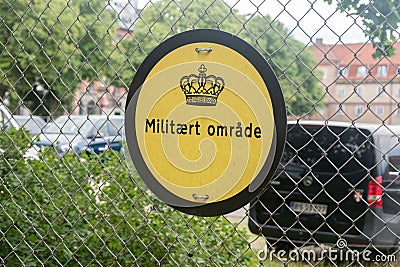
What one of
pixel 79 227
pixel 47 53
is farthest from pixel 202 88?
pixel 47 53

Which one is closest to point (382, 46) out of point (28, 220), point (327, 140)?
point (327, 140)

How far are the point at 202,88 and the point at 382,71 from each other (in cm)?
63

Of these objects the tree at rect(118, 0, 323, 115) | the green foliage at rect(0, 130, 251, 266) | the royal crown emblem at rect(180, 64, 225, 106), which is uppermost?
the tree at rect(118, 0, 323, 115)

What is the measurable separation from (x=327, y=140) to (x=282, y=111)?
138cm

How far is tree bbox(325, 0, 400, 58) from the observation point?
5.47ft

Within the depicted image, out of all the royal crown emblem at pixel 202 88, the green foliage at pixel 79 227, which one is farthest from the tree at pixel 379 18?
the green foliage at pixel 79 227

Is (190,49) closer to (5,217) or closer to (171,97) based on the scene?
(171,97)

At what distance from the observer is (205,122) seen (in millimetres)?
1826

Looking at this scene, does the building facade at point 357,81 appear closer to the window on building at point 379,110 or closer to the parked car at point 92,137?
the window on building at point 379,110

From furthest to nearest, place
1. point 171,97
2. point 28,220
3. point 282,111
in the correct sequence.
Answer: point 28,220
point 171,97
point 282,111

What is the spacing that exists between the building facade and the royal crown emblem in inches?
14.2

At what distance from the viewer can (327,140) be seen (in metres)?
3.02

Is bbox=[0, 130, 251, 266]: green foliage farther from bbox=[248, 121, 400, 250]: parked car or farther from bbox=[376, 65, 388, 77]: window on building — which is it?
bbox=[376, 65, 388, 77]: window on building

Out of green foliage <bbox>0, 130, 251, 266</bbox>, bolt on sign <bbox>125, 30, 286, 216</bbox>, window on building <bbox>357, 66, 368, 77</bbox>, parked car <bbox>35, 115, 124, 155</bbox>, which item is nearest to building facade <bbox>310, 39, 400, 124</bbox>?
window on building <bbox>357, 66, 368, 77</bbox>
